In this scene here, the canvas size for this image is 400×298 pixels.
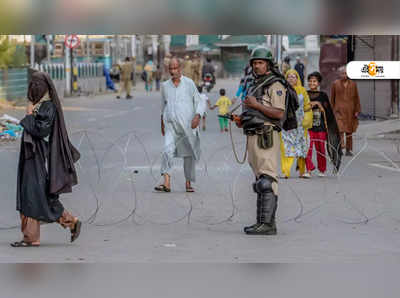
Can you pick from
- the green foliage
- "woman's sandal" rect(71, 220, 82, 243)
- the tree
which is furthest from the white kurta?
the green foliage

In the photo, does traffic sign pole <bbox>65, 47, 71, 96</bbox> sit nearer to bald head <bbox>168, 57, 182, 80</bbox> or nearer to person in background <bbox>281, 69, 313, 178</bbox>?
person in background <bbox>281, 69, 313, 178</bbox>

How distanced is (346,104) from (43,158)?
9.43 meters

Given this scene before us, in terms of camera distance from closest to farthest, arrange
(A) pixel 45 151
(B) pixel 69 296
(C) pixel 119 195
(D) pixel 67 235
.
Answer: (B) pixel 69 296
(A) pixel 45 151
(D) pixel 67 235
(C) pixel 119 195

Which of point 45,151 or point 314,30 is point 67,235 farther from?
point 314,30

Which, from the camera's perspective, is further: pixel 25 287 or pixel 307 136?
pixel 307 136

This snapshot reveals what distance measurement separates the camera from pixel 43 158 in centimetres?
866

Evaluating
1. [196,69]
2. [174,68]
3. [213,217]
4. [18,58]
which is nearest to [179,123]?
[174,68]

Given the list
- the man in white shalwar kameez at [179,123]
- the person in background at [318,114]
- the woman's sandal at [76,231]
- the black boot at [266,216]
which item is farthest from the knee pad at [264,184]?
the person in background at [318,114]

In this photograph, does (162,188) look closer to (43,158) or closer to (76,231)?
(76,231)

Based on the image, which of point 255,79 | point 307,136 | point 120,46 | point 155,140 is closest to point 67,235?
point 255,79

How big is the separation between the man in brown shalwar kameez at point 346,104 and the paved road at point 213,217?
74 centimetres

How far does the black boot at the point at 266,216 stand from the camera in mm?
9297

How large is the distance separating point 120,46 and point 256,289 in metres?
62.2

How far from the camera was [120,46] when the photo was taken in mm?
68250
